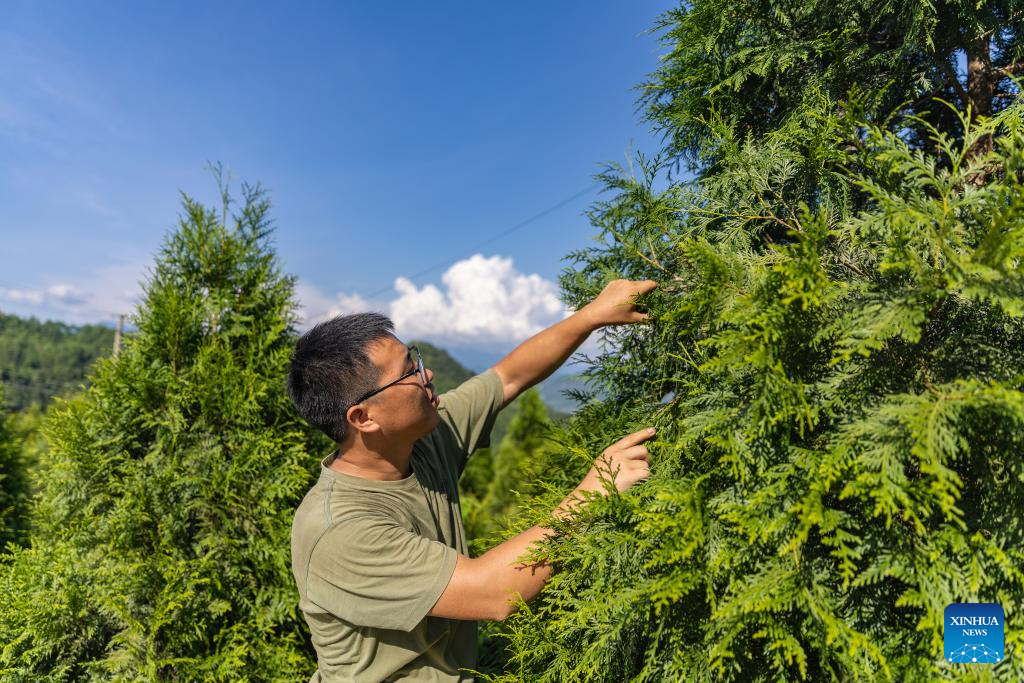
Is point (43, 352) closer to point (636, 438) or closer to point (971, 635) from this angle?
point (636, 438)

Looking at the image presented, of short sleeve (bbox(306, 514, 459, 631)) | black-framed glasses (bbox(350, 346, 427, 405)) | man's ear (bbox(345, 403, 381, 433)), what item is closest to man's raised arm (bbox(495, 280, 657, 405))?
black-framed glasses (bbox(350, 346, 427, 405))

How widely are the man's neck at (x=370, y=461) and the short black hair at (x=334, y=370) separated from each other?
0.10m

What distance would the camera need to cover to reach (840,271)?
1.91 metres

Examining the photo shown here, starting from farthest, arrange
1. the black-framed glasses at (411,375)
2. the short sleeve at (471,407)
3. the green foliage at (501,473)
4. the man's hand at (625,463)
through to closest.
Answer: the green foliage at (501,473)
the short sleeve at (471,407)
the black-framed glasses at (411,375)
the man's hand at (625,463)

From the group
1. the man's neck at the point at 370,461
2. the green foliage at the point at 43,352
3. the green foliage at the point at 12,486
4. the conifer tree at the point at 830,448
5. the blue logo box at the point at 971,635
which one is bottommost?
the blue logo box at the point at 971,635

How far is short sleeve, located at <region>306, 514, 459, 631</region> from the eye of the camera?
7.20ft

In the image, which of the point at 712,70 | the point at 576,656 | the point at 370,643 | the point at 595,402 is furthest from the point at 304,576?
the point at 712,70

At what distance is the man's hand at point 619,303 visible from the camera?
92.7 inches

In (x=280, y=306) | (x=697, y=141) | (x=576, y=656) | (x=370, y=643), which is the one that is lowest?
(x=576, y=656)

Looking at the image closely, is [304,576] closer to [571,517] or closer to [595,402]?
[571,517]

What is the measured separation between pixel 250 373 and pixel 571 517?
9.12 ft

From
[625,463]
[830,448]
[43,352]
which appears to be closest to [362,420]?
[625,463]

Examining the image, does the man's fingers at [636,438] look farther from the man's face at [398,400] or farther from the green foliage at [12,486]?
the green foliage at [12,486]

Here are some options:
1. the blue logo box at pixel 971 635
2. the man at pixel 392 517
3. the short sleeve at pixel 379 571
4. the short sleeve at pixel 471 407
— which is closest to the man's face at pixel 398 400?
the man at pixel 392 517
